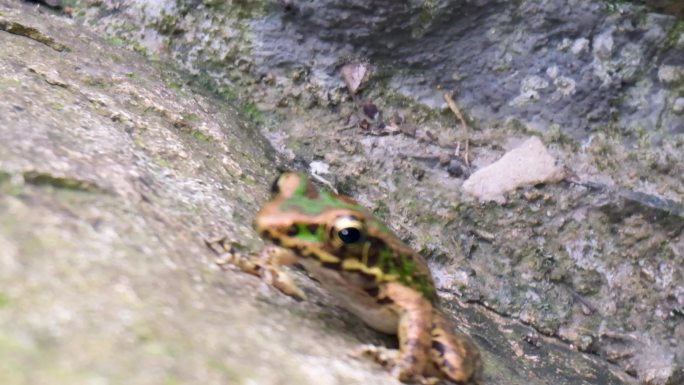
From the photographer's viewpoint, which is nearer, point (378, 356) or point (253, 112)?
point (378, 356)

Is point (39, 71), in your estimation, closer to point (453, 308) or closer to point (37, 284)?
point (37, 284)

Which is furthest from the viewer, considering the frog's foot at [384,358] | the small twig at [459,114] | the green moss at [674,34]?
the small twig at [459,114]

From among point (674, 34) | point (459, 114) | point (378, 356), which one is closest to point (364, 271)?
point (378, 356)

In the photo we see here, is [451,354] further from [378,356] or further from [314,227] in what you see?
[314,227]

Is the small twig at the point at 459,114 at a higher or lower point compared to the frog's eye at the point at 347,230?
higher

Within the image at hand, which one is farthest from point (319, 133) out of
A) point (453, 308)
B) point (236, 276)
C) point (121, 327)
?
point (121, 327)

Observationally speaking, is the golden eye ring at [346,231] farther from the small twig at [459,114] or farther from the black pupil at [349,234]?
the small twig at [459,114]

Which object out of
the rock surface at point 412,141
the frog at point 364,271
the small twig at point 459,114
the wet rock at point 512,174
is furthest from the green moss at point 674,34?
the frog at point 364,271
